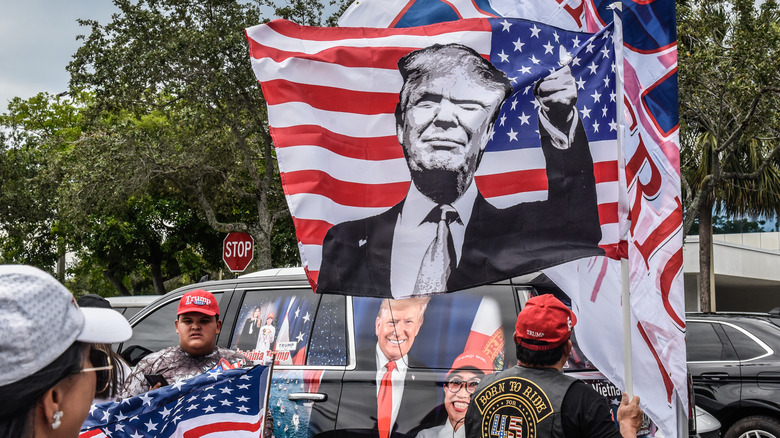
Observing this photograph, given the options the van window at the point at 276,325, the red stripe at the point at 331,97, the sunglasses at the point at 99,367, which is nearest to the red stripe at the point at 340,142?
the red stripe at the point at 331,97

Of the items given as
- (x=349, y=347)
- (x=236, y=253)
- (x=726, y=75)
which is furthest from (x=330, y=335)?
(x=726, y=75)

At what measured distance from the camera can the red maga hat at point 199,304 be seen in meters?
4.76

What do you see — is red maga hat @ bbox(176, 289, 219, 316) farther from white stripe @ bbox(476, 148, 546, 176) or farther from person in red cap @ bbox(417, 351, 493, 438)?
white stripe @ bbox(476, 148, 546, 176)

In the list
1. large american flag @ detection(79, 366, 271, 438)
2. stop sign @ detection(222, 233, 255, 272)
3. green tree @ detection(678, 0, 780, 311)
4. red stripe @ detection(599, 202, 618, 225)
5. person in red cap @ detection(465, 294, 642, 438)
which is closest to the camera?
person in red cap @ detection(465, 294, 642, 438)

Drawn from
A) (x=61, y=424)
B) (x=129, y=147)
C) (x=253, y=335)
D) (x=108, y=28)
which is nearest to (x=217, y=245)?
(x=129, y=147)

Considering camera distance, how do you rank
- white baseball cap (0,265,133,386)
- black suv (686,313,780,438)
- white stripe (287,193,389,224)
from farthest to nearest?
black suv (686,313,780,438) → white stripe (287,193,389,224) → white baseball cap (0,265,133,386)

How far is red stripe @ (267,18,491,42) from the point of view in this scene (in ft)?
12.9

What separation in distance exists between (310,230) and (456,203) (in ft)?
2.32

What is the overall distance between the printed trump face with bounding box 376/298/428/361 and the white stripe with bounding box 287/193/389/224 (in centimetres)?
137

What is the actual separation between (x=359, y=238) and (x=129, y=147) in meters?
17.2

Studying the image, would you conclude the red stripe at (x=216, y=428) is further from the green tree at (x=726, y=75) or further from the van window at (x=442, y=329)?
the green tree at (x=726, y=75)

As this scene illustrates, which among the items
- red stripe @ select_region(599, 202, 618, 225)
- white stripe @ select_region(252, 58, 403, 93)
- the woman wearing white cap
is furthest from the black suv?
the woman wearing white cap

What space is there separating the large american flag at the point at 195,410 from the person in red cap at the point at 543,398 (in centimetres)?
92

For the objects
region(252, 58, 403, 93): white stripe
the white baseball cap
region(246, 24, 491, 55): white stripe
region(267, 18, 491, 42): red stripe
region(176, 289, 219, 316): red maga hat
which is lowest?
→ region(176, 289, 219, 316): red maga hat
